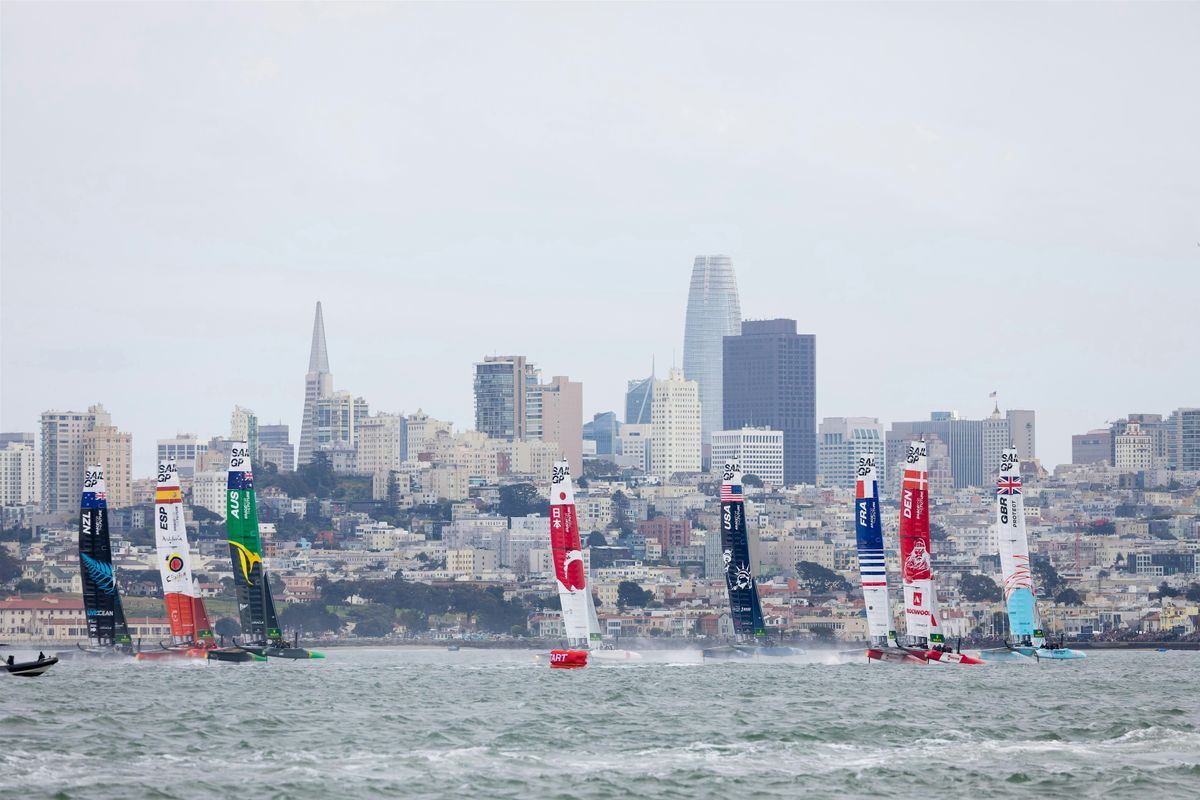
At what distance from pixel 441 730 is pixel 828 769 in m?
10.4

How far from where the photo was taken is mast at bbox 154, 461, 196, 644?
8825 centimetres

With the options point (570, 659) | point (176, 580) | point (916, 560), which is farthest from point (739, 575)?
point (176, 580)

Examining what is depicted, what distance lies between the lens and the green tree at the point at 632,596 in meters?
196

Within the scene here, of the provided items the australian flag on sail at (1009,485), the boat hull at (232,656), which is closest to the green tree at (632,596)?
the australian flag on sail at (1009,485)

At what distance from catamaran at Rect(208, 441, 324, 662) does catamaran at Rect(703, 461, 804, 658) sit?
1776 cm

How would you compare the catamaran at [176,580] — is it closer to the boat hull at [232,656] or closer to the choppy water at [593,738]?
the boat hull at [232,656]

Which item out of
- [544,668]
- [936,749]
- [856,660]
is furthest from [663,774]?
[856,660]

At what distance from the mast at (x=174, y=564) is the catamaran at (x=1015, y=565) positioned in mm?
32554

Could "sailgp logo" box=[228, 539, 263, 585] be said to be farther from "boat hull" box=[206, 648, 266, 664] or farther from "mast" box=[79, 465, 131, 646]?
"mast" box=[79, 465, 131, 646]

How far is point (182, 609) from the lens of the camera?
88438mm

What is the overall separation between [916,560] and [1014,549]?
11.4 meters

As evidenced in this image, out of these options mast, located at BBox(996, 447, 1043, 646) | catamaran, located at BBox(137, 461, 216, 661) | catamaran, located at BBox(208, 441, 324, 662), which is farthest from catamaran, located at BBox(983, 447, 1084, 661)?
catamaran, located at BBox(137, 461, 216, 661)

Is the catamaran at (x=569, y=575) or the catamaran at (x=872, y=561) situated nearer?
the catamaran at (x=569, y=575)

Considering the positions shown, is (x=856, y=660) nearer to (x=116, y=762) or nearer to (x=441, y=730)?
(x=441, y=730)
